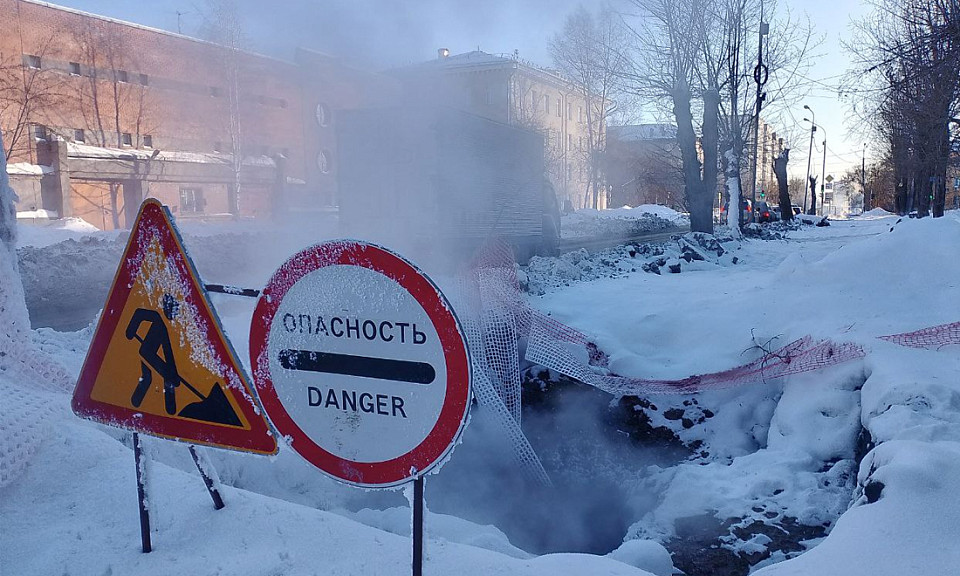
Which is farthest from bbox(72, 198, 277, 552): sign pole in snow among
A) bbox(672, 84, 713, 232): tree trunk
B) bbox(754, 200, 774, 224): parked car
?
bbox(754, 200, 774, 224): parked car

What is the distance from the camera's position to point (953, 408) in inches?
116

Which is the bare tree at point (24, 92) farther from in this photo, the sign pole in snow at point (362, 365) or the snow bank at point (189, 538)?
the sign pole in snow at point (362, 365)

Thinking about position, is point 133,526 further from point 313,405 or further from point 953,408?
point 953,408

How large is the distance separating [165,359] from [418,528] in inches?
39.2

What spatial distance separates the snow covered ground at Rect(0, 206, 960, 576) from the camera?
6.66 feet

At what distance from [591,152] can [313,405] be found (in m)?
38.6

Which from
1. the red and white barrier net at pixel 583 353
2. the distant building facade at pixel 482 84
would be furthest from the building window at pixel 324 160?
the red and white barrier net at pixel 583 353

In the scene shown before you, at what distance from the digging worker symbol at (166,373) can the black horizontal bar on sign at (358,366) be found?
379mm

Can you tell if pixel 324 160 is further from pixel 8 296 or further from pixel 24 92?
pixel 24 92

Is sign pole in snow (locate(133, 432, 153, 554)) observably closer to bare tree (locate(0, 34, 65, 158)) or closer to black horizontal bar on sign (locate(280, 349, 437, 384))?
black horizontal bar on sign (locate(280, 349, 437, 384))

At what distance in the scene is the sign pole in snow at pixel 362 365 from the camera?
1435mm

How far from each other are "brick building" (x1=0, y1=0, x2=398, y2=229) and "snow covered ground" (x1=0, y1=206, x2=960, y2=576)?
3.48 metres

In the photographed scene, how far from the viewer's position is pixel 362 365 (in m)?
1.53

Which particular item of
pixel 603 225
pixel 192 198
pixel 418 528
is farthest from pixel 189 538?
pixel 603 225
